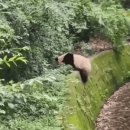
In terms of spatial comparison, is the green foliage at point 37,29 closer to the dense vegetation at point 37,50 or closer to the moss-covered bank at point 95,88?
the dense vegetation at point 37,50

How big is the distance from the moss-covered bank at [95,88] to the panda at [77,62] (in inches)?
10.7

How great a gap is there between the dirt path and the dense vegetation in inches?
60.6

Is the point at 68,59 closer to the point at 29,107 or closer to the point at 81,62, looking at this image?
the point at 81,62

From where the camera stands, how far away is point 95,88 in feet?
30.5

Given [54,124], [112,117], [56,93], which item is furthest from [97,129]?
[54,124]

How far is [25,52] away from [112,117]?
2.72 m

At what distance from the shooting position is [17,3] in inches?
271

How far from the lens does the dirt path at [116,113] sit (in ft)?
26.5

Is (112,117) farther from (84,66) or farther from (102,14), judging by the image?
(102,14)

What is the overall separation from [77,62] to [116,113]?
74.7 inches

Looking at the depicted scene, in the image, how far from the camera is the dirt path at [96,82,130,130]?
8062 mm

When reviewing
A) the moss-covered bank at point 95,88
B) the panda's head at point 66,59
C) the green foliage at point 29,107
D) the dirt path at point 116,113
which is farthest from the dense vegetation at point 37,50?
the dirt path at point 116,113

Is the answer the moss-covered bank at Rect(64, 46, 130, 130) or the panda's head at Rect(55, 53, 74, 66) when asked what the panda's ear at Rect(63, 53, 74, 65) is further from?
the moss-covered bank at Rect(64, 46, 130, 130)

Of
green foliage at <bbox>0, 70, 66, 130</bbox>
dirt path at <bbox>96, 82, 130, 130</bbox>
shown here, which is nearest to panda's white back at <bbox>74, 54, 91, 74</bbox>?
dirt path at <bbox>96, 82, 130, 130</bbox>
